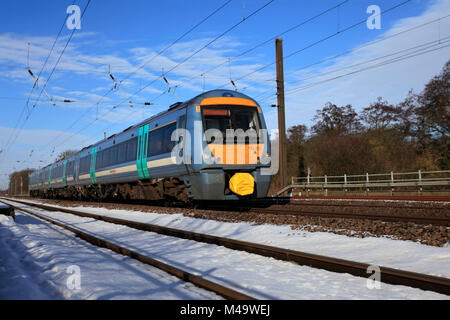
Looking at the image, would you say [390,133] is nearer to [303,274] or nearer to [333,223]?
[333,223]

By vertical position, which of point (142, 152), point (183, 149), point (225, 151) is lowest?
point (225, 151)

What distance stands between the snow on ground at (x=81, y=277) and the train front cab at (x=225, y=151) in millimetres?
4559

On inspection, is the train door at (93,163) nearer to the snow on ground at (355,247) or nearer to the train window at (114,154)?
the train window at (114,154)

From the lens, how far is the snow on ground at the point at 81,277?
4125 mm

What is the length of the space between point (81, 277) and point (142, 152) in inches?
413

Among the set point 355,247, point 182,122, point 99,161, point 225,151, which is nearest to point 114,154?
point 99,161

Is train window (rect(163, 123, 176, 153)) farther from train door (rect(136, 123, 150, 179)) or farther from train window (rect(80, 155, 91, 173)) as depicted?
train window (rect(80, 155, 91, 173))

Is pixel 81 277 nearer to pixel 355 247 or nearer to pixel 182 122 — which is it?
pixel 355 247

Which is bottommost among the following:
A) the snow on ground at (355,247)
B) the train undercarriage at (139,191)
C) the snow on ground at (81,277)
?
the snow on ground at (81,277)

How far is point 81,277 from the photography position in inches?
187

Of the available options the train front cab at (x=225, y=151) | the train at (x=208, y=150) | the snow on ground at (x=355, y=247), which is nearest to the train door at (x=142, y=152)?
the train at (x=208, y=150)

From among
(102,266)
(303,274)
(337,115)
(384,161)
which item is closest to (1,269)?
(102,266)

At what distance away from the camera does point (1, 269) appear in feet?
17.4

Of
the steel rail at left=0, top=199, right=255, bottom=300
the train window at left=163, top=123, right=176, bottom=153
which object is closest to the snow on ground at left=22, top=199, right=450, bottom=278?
the steel rail at left=0, top=199, right=255, bottom=300
